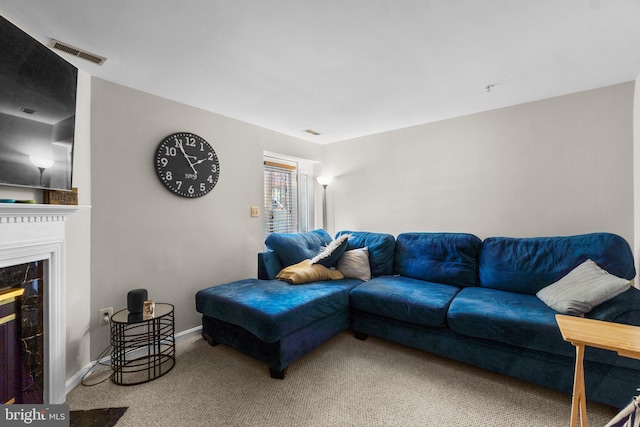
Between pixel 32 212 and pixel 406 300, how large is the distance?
2561 millimetres

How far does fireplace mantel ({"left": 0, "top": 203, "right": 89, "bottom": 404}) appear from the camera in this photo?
1.49 metres

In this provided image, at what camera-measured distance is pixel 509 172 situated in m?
2.82

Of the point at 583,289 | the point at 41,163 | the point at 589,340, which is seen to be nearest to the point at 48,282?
the point at 41,163

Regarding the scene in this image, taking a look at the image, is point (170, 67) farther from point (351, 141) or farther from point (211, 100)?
point (351, 141)

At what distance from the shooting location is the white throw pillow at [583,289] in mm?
1704

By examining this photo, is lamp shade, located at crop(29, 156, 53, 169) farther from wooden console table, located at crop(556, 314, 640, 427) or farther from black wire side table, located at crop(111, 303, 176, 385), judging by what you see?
wooden console table, located at crop(556, 314, 640, 427)

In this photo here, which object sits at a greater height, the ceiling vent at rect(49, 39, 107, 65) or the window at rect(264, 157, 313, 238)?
the ceiling vent at rect(49, 39, 107, 65)

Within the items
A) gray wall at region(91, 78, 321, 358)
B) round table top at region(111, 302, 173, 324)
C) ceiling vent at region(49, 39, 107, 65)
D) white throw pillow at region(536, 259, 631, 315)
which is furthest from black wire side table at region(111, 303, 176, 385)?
white throw pillow at region(536, 259, 631, 315)

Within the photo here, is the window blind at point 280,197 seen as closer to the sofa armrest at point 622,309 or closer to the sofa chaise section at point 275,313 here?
the sofa chaise section at point 275,313

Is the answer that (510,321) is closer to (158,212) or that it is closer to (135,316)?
(135,316)

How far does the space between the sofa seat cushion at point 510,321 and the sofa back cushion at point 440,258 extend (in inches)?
16.2

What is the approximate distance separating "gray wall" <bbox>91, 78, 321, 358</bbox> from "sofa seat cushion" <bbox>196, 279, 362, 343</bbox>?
42cm

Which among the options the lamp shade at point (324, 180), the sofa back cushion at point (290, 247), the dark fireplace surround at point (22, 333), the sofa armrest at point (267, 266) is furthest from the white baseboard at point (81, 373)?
the lamp shade at point (324, 180)

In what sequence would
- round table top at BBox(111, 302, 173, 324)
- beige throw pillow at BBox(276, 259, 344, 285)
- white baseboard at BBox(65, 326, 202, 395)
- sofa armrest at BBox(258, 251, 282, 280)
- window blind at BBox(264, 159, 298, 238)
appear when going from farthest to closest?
1. window blind at BBox(264, 159, 298, 238)
2. sofa armrest at BBox(258, 251, 282, 280)
3. beige throw pillow at BBox(276, 259, 344, 285)
4. round table top at BBox(111, 302, 173, 324)
5. white baseboard at BBox(65, 326, 202, 395)
